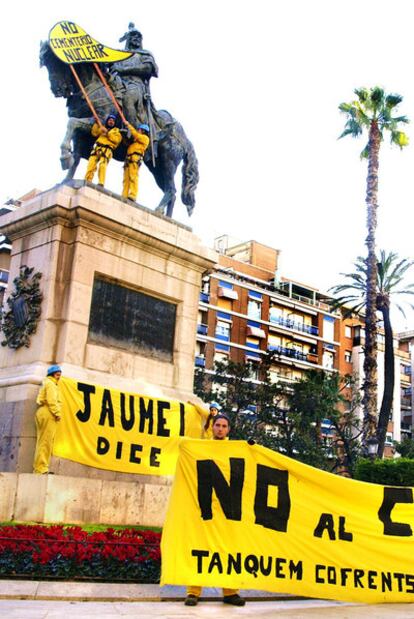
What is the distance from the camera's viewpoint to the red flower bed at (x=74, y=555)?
278 inches

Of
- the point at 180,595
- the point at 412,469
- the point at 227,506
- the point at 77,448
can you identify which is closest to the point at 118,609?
the point at 180,595

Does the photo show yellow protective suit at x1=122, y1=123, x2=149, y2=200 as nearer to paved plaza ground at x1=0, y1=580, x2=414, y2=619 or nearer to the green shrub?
paved plaza ground at x1=0, y1=580, x2=414, y2=619

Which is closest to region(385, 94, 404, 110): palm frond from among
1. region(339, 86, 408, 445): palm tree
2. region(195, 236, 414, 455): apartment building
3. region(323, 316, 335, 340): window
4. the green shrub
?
region(339, 86, 408, 445): palm tree

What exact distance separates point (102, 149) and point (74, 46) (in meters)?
2.03

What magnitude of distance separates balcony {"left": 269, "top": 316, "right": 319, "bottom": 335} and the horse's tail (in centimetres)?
6540

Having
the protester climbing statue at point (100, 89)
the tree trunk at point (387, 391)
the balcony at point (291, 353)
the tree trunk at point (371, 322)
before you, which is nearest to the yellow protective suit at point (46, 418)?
the protester climbing statue at point (100, 89)

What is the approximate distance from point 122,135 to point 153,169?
1.59 meters

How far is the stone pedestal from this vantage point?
34.9 ft

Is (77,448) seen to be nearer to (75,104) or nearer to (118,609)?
(118,609)

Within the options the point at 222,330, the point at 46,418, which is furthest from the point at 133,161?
the point at 222,330

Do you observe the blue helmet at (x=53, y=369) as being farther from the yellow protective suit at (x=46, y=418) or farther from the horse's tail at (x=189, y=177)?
the horse's tail at (x=189, y=177)

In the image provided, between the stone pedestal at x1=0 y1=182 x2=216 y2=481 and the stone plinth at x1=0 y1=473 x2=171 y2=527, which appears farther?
the stone pedestal at x1=0 y1=182 x2=216 y2=481

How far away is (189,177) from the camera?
49.6 ft

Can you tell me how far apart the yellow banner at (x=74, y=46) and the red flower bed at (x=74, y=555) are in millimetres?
8530
